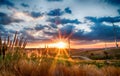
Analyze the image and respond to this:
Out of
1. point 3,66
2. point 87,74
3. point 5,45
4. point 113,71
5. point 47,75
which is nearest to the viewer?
point 47,75

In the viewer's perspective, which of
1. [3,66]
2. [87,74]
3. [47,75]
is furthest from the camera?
[3,66]

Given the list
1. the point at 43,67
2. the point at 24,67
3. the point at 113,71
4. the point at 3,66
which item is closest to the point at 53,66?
the point at 43,67

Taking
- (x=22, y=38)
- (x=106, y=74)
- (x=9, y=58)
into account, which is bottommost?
(x=106, y=74)

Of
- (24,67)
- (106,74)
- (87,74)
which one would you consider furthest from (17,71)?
(106,74)

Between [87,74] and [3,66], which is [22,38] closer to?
[3,66]

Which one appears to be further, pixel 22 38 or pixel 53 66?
pixel 22 38

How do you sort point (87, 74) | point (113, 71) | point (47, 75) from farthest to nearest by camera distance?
1. point (113, 71)
2. point (87, 74)
3. point (47, 75)

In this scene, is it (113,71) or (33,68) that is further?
(113,71)

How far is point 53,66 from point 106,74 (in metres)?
2.35

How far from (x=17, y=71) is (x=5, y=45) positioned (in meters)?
3.14

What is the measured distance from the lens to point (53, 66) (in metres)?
8.59

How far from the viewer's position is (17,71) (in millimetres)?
8203

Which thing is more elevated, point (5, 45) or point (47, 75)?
point (5, 45)

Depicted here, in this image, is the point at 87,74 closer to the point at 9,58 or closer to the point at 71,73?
the point at 71,73
